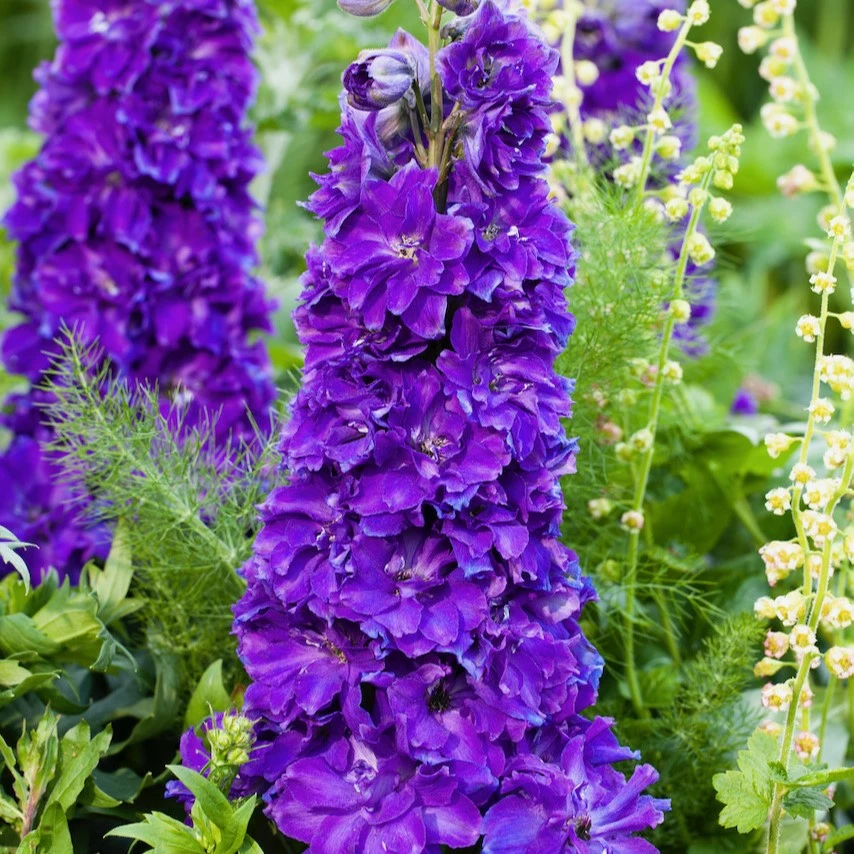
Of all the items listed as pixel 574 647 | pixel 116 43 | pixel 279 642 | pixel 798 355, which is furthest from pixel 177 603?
pixel 798 355

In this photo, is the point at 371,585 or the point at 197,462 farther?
the point at 197,462

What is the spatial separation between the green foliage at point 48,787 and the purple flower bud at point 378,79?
0.53m

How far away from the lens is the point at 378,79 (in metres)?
0.82

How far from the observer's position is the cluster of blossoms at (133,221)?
1.37m

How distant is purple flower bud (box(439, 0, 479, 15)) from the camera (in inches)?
34.0

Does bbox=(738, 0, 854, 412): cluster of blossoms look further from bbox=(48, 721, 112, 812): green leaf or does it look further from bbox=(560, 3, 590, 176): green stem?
bbox=(48, 721, 112, 812): green leaf

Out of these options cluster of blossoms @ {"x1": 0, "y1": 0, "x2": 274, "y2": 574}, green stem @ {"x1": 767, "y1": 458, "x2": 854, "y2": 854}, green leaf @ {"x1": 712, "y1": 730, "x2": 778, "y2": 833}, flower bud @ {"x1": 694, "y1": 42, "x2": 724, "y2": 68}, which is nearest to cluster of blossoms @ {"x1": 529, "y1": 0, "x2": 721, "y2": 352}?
flower bud @ {"x1": 694, "y1": 42, "x2": 724, "y2": 68}

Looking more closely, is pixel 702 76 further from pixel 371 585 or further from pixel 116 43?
pixel 371 585

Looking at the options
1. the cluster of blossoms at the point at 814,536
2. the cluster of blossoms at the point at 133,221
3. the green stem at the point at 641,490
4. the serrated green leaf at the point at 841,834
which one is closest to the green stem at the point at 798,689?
the cluster of blossoms at the point at 814,536

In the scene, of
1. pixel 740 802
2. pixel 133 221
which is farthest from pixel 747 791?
pixel 133 221

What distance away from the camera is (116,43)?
1.39 m

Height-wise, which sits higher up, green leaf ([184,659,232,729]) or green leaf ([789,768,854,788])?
green leaf ([789,768,854,788])

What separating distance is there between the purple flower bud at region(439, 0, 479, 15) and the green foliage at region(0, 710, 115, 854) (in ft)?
2.04

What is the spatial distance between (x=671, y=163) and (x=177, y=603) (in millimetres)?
891
